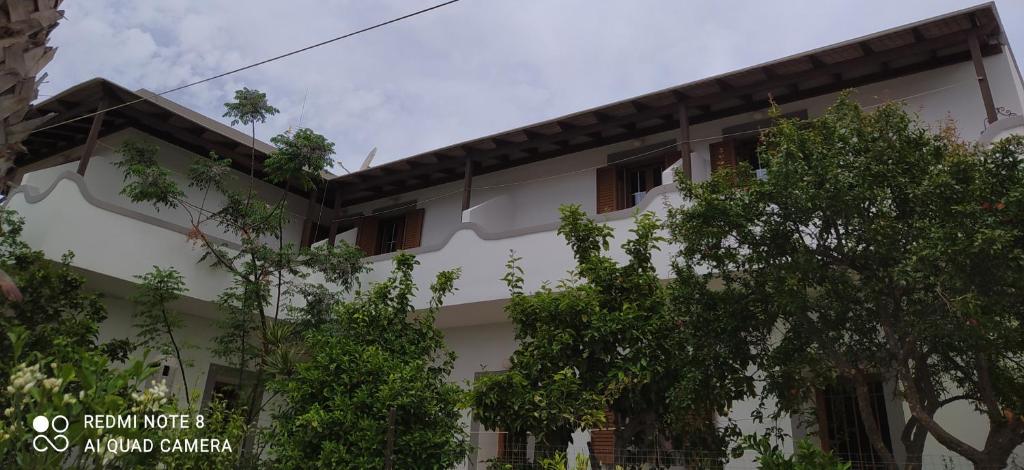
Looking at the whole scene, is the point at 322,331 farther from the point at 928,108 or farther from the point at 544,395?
the point at 928,108

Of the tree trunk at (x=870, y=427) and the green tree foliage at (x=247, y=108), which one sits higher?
the green tree foliage at (x=247, y=108)

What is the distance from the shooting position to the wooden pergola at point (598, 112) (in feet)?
28.8

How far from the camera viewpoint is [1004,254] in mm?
4398

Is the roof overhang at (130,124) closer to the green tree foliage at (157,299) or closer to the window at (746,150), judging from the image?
the green tree foliage at (157,299)

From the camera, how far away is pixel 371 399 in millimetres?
6809

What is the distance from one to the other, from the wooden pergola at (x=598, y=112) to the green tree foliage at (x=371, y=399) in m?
4.10

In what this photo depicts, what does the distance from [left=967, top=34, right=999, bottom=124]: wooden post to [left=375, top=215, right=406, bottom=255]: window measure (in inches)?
399

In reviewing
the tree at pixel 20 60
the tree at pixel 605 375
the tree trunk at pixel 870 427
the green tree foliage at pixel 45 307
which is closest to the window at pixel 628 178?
the tree at pixel 605 375

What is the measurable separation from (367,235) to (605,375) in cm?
921

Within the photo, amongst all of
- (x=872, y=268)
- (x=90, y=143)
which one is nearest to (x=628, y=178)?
(x=872, y=268)

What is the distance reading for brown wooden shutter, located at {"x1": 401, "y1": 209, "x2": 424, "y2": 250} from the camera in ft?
44.8

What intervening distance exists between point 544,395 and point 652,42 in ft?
14.0

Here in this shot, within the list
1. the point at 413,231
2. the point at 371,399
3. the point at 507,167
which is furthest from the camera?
the point at 413,231

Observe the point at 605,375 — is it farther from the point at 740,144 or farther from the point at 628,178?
the point at 628,178
